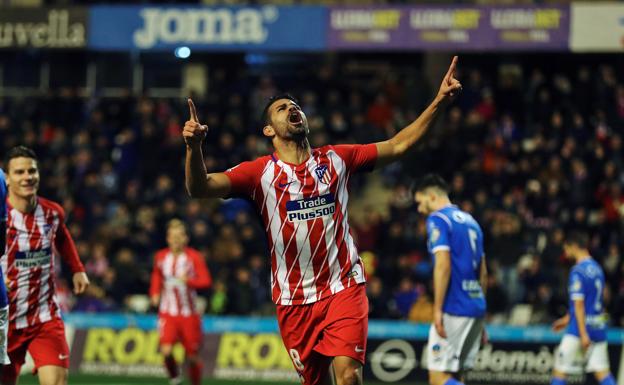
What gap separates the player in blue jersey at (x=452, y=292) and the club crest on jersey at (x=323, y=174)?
264cm

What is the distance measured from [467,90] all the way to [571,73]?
3536mm

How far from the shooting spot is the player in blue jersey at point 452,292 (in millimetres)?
10430

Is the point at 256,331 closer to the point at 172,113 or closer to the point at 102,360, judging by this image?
the point at 102,360

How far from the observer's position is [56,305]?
955 centimetres

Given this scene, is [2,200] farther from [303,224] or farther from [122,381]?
[122,381]

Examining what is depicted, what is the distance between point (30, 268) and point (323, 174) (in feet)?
8.85

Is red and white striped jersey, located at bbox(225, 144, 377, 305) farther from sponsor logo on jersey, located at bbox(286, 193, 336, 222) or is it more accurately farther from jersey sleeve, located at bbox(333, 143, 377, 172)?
jersey sleeve, located at bbox(333, 143, 377, 172)

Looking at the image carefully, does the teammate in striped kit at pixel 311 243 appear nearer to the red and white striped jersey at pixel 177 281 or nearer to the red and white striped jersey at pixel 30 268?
the red and white striped jersey at pixel 30 268

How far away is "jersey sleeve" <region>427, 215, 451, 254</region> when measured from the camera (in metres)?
10.5

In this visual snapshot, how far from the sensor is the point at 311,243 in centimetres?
798

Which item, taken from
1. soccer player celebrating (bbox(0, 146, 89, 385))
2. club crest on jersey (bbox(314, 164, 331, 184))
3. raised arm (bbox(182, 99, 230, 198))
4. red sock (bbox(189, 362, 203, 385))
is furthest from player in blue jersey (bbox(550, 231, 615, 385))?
raised arm (bbox(182, 99, 230, 198))

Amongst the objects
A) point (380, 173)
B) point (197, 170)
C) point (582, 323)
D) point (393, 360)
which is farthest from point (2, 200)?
point (380, 173)

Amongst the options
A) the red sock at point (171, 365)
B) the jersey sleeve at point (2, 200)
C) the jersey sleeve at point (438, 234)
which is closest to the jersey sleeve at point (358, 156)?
the jersey sleeve at point (2, 200)

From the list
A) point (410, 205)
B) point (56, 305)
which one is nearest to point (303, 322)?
point (56, 305)
